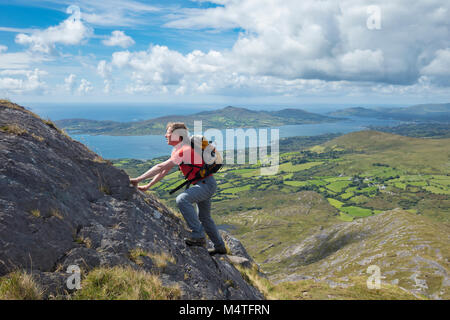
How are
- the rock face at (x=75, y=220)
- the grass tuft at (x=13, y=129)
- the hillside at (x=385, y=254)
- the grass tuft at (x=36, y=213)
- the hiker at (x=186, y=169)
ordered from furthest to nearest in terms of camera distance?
the hillside at (x=385, y=254)
the hiker at (x=186, y=169)
the grass tuft at (x=13, y=129)
the grass tuft at (x=36, y=213)
the rock face at (x=75, y=220)

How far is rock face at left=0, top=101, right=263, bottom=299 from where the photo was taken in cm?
692

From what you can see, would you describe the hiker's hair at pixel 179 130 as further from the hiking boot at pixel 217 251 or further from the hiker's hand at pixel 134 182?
the hiking boot at pixel 217 251

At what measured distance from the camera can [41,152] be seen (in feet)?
30.2

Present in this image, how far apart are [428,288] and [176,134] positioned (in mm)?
73148

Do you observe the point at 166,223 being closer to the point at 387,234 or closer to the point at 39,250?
the point at 39,250

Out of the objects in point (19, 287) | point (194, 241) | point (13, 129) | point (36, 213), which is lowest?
point (194, 241)

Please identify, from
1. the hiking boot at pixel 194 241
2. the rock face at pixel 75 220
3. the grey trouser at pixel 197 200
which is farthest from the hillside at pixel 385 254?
the rock face at pixel 75 220

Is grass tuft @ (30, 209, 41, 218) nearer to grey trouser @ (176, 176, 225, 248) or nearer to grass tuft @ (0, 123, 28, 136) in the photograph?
grass tuft @ (0, 123, 28, 136)

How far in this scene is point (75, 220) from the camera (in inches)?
326

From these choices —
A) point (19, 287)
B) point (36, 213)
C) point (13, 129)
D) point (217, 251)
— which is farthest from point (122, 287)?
point (13, 129)

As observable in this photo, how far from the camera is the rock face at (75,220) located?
6.92 m

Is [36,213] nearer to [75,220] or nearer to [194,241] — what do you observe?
[75,220]

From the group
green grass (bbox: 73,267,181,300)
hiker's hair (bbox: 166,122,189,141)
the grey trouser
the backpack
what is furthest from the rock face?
hiker's hair (bbox: 166,122,189,141)
